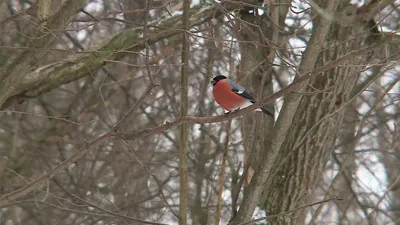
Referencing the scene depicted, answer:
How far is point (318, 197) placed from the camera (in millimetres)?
10906

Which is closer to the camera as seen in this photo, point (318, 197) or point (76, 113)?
point (76, 113)

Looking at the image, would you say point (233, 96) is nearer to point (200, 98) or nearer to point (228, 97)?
point (228, 97)

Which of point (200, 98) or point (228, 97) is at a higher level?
point (200, 98)

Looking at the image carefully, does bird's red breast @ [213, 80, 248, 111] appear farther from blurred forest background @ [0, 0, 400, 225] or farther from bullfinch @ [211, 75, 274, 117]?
blurred forest background @ [0, 0, 400, 225]

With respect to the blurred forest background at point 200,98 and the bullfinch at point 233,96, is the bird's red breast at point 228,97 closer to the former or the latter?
the bullfinch at point 233,96

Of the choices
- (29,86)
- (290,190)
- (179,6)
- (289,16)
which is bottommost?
(290,190)

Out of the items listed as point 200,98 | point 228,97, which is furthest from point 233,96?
point 200,98

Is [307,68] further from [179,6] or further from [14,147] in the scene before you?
[14,147]

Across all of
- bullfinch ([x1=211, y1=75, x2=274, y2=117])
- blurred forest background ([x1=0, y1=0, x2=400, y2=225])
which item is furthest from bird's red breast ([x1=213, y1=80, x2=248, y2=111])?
blurred forest background ([x1=0, y1=0, x2=400, y2=225])

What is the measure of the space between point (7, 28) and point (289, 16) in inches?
150

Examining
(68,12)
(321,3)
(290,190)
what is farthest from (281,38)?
(68,12)

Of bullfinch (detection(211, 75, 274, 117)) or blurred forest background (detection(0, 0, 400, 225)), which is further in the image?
bullfinch (detection(211, 75, 274, 117))

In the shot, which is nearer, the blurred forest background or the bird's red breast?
the blurred forest background

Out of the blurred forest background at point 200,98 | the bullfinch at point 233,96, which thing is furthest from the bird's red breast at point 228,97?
the blurred forest background at point 200,98
